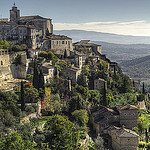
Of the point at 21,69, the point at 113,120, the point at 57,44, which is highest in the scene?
the point at 57,44

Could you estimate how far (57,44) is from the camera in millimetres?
67750

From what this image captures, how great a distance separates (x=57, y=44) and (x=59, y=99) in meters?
25.6

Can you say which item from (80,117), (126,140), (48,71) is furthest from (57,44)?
(126,140)

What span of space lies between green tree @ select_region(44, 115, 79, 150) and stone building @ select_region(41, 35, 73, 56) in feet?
115

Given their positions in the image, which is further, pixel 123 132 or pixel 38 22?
pixel 38 22

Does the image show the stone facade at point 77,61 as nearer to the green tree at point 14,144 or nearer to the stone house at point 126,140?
the stone house at point 126,140

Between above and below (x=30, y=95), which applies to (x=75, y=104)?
below

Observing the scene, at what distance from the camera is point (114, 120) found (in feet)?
142

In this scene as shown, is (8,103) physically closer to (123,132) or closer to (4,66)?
(4,66)

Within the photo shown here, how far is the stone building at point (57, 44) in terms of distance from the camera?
6644 cm

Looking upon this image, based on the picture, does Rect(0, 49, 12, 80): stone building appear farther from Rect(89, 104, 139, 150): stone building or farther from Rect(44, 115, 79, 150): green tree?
Rect(89, 104, 139, 150): stone building

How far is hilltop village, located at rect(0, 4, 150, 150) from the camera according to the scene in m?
32.2

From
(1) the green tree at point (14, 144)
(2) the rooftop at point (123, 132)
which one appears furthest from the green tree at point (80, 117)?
(1) the green tree at point (14, 144)

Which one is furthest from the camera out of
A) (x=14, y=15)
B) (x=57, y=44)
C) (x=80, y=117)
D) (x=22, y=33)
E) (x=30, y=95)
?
(x=14, y=15)
